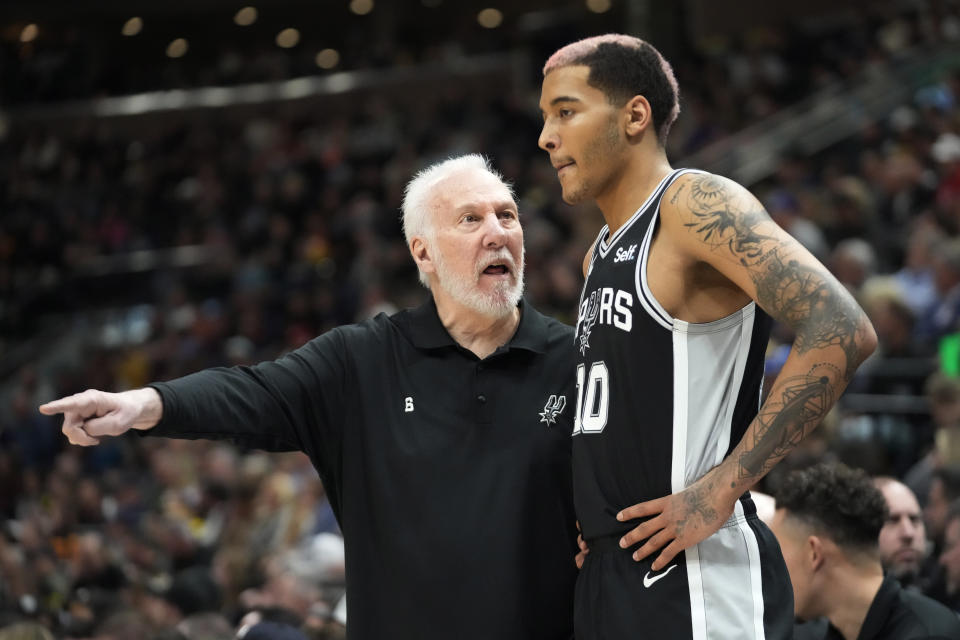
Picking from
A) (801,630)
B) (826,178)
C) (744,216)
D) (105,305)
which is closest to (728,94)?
(826,178)

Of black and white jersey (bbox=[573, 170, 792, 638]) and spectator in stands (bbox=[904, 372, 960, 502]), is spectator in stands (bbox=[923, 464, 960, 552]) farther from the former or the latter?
black and white jersey (bbox=[573, 170, 792, 638])

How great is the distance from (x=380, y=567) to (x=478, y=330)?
757 millimetres

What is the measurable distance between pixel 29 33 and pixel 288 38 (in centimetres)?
460

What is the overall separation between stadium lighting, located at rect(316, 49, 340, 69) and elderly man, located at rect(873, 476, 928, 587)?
17.4 m

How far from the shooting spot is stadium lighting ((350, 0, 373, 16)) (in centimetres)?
2167

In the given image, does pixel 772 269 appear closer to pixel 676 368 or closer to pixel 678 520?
pixel 676 368

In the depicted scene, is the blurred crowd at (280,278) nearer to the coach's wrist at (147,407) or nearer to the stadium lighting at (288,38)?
the coach's wrist at (147,407)

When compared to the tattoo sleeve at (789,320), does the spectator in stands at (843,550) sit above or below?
below

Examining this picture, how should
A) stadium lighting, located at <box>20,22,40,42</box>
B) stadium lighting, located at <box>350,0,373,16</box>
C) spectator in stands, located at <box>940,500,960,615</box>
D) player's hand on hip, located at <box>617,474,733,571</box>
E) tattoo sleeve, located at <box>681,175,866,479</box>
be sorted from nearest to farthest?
1. tattoo sleeve, located at <box>681,175,866,479</box>
2. player's hand on hip, located at <box>617,474,733,571</box>
3. spectator in stands, located at <box>940,500,960,615</box>
4. stadium lighting, located at <box>20,22,40,42</box>
5. stadium lighting, located at <box>350,0,373,16</box>

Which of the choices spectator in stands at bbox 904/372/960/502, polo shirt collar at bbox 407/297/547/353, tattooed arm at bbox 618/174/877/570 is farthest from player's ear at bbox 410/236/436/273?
spectator in stands at bbox 904/372/960/502

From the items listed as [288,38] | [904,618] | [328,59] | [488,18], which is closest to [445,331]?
[904,618]

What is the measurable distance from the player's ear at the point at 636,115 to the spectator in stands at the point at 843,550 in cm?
140

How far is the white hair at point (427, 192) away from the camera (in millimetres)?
3676

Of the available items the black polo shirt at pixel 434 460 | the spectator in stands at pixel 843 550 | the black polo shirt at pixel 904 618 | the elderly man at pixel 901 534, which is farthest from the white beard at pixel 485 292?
the elderly man at pixel 901 534
